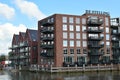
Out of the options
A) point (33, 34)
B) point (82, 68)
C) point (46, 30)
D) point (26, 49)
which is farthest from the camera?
point (33, 34)

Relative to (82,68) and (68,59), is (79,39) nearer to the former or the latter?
(68,59)

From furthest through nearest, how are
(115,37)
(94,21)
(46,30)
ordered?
(115,37) < (94,21) < (46,30)

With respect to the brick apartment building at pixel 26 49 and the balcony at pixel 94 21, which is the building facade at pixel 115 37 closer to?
the balcony at pixel 94 21

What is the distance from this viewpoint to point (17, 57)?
11669 cm

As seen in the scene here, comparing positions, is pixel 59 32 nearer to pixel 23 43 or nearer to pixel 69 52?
pixel 69 52

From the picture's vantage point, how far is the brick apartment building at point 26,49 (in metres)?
103

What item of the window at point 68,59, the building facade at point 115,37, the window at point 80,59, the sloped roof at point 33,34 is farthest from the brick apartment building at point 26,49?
the building facade at point 115,37

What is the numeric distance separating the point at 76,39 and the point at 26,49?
2983cm

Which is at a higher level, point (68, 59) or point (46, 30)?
point (46, 30)

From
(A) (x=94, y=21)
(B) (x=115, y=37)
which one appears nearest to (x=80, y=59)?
(A) (x=94, y=21)

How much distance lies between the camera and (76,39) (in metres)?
85.7

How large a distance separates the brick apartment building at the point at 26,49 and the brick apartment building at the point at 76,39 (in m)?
10.1

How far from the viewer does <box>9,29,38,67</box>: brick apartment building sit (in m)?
103

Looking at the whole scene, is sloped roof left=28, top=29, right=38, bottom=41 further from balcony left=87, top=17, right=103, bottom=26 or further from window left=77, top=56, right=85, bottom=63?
balcony left=87, top=17, right=103, bottom=26
